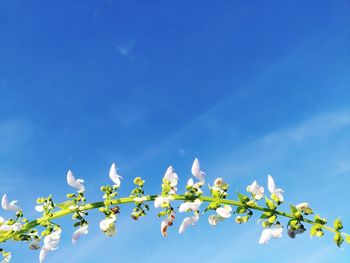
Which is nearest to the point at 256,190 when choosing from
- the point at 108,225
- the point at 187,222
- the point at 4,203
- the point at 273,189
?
the point at 273,189

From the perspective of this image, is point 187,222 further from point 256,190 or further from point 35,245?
point 35,245

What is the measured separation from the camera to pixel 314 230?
328cm

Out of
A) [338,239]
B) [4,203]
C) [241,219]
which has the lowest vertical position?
[338,239]

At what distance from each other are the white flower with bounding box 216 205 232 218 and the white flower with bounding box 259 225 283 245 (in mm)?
306

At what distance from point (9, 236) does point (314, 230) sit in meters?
2.42

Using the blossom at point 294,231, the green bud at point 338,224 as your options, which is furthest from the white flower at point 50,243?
the green bud at point 338,224

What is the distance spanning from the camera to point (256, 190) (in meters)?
3.55


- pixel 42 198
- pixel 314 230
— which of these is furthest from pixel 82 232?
pixel 314 230

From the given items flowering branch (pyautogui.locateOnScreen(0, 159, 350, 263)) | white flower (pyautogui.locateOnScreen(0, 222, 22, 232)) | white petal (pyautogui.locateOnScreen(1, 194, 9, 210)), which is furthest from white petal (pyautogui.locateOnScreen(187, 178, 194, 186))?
white petal (pyautogui.locateOnScreen(1, 194, 9, 210))

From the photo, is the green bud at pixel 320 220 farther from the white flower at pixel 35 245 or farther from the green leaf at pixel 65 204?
the white flower at pixel 35 245

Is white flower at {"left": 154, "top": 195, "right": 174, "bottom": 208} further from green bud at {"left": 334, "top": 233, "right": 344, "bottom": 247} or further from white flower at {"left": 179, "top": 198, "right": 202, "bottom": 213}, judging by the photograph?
green bud at {"left": 334, "top": 233, "right": 344, "bottom": 247}

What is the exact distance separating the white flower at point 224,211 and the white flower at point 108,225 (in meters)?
0.83

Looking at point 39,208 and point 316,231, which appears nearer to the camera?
point 316,231

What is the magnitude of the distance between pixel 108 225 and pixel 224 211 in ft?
3.07
